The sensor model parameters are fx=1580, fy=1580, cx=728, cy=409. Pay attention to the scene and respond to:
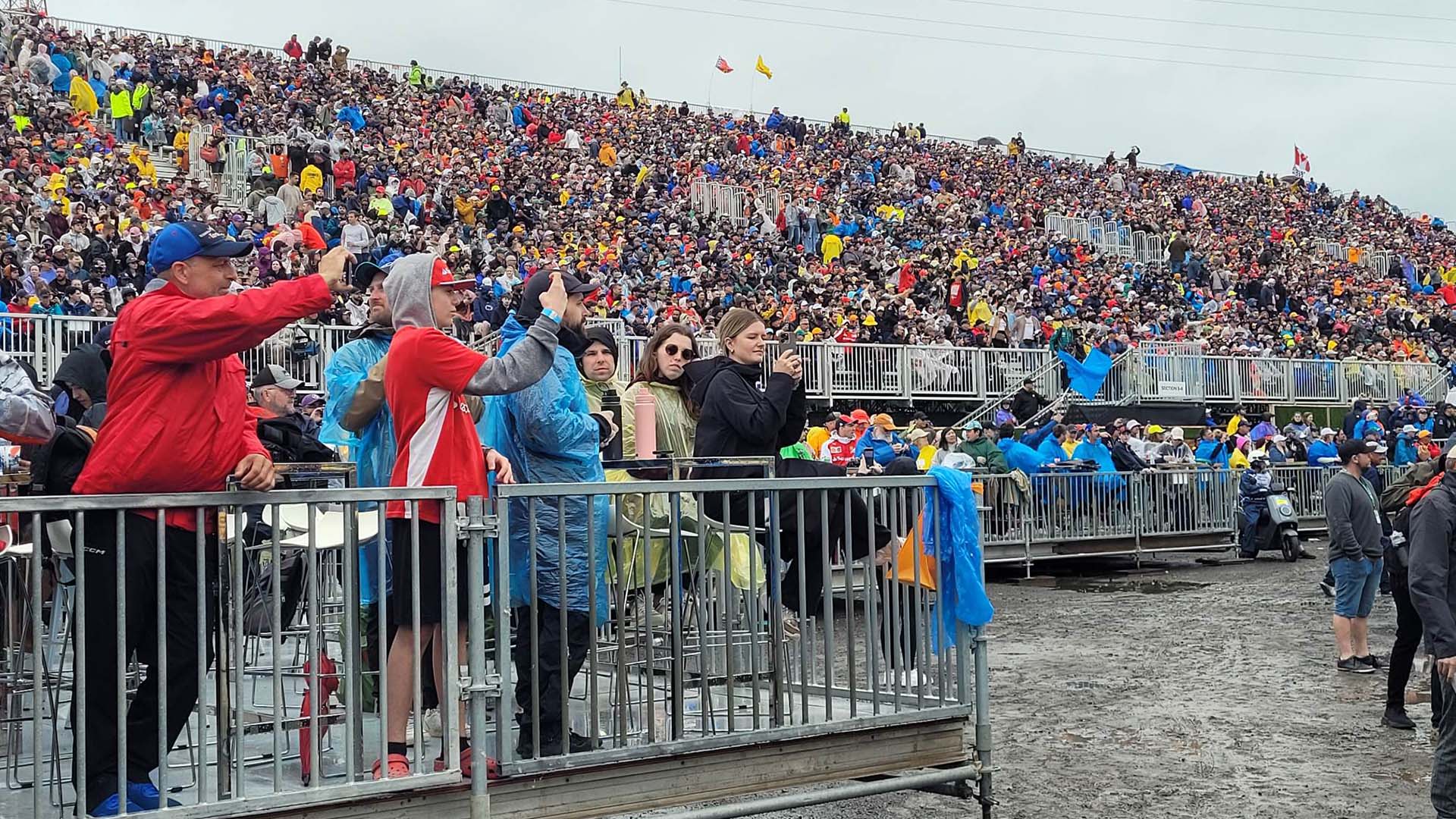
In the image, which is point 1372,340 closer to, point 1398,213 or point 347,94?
point 1398,213

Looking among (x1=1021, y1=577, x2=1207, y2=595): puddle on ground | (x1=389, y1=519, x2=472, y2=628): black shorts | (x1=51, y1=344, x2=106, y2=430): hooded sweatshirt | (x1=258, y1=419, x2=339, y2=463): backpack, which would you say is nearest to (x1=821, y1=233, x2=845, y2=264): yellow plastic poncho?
(x1=1021, y1=577, x2=1207, y2=595): puddle on ground

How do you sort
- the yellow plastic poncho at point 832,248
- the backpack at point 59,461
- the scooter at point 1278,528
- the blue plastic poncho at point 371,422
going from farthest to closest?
the yellow plastic poncho at point 832,248
the scooter at point 1278,528
the blue plastic poncho at point 371,422
the backpack at point 59,461

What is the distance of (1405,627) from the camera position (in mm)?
9750

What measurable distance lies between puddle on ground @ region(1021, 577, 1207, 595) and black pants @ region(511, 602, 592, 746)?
1241 cm

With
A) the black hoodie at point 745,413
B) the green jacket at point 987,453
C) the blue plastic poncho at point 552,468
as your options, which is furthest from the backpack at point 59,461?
the green jacket at point 987,453

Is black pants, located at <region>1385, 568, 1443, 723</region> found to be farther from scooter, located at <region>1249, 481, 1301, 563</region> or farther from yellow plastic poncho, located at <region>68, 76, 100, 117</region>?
yellow plastic poncho, located at <region>68, 76, 100, 117</region>

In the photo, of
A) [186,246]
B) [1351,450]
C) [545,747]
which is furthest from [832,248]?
[186,246]

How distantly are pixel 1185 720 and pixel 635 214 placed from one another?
977 inches

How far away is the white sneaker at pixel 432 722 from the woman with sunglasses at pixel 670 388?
5.32 feet

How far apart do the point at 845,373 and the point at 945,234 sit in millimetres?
12631

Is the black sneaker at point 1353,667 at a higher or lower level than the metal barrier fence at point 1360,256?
lower

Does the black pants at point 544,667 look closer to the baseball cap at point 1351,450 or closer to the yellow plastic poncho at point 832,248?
the baseball cap at point 1351,450

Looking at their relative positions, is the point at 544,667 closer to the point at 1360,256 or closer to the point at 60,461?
the point at 60,461

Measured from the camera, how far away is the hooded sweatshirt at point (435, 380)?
5.18 metres
